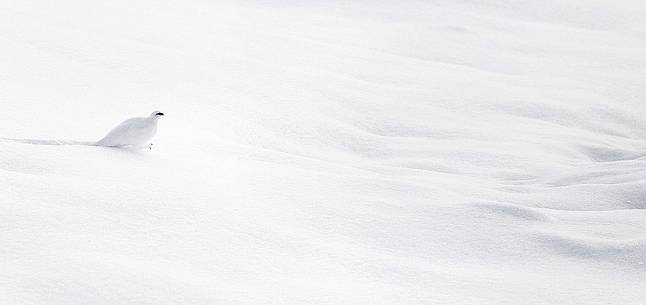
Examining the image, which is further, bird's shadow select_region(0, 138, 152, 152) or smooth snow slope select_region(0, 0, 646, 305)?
bird's shadow select_region(0, 138, 152, 152)

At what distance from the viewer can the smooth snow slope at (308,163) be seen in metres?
2.60

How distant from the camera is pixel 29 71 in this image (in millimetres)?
4574

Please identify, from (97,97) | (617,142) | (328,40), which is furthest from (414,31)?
(97,97)

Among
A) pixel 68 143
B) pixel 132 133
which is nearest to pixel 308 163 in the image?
pixel 132 133

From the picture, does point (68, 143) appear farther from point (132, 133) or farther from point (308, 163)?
point (308, 163)

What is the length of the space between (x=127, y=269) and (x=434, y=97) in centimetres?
378

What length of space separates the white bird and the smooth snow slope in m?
0.06

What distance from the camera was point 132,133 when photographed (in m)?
3.36

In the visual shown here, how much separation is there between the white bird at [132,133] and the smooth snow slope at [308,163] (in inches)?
2.5

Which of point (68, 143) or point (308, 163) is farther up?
point (308, 163)

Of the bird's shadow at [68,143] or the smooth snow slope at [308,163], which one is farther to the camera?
the bird's shadow at [68,143]

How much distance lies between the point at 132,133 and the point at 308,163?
0.90 metres

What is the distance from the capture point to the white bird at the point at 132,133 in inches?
132

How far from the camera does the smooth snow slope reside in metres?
2.60
